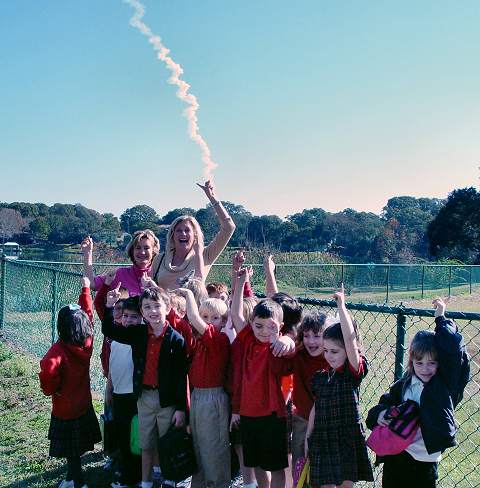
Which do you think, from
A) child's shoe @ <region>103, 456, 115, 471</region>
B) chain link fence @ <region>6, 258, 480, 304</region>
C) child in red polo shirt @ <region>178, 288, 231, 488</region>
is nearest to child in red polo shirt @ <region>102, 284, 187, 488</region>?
child in red polo shirt @ <region>178, 288, 231, 488</region>

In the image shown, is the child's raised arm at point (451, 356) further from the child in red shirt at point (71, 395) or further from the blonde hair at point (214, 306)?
the child in red shirt at point (71, 395)

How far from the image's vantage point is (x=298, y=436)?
3.16m

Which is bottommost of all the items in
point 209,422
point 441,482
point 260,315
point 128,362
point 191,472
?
point 441,482

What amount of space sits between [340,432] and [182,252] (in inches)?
78.9

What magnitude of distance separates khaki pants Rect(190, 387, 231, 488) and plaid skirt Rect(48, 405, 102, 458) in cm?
96

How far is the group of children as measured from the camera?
98.7 inches

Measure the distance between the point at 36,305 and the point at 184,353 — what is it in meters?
8.14

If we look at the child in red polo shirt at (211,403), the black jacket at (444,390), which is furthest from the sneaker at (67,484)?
the black jacket at (444,390)

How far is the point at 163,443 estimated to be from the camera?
3.29 metres

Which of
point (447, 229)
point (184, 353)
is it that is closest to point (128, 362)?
point (184, 353)

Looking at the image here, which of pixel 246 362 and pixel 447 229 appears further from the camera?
pixel 447 229

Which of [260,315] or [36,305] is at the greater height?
[260,315]

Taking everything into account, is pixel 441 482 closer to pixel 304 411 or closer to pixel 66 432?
pixel 304 411

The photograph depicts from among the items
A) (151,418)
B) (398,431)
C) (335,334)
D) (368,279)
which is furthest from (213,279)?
(398,431)
